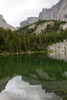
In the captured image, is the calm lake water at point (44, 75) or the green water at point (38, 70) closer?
the calm lake water at point (44, 75)

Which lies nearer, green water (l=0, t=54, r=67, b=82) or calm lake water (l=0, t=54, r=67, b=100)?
calm lake water (l=0, t=54, r=67, b=100)

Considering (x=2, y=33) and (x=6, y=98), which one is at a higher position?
(x=2, y=33)

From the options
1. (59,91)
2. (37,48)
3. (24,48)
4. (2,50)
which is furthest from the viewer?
(37,48)

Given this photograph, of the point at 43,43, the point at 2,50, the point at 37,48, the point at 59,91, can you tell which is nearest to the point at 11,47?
the point at 2,50

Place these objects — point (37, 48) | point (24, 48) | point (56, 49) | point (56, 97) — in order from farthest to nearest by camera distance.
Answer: point (56, 49) < point (37, 48) < point (24, 48) < point (56, 97)

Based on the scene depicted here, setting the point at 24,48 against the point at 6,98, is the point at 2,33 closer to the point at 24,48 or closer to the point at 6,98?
the point at 24,48

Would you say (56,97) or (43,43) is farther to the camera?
(43,43)

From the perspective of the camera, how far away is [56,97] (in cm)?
1558

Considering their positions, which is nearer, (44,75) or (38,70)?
(44,75)

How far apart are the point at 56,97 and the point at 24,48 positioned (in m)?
Answer: 137

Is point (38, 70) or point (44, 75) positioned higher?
point (44, 75)

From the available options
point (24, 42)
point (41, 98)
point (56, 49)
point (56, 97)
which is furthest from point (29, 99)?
point (56, 49)

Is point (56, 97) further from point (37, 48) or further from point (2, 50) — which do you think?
point (37, 48)

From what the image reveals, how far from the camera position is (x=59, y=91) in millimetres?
17641
